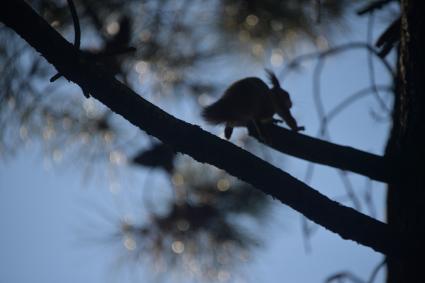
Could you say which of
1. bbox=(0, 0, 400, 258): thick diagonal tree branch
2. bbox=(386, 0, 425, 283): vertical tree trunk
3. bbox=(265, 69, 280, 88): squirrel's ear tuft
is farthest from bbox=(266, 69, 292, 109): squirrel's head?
bbox=(0, 0, 400, 258): thick diagonal tree branch

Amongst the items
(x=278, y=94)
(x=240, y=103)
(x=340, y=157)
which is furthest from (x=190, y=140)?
(x=278, y=94)

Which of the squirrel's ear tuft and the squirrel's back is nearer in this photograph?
the squirrel's back

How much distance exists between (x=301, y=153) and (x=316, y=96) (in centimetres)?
39

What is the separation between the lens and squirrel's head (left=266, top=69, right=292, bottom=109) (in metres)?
1.74

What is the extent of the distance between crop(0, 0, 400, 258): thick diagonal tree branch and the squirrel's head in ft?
2.61

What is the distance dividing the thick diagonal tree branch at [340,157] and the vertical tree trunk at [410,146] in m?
0.04

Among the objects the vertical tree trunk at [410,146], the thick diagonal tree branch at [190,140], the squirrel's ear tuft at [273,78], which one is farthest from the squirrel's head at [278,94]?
the thick diagonal tree branch at [190,140]

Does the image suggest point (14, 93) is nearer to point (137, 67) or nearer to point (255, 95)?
point (137, 67)

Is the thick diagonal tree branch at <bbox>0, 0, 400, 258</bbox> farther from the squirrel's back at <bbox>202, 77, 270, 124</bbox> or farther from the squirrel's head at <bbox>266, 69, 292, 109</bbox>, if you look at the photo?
the squirrel's head at <bbox>266, 69, 292, 109</bbox>

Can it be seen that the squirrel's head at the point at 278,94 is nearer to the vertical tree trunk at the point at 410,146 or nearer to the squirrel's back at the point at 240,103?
the squirrel's back at the point at 240,103

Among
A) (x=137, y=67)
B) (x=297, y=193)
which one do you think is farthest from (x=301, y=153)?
(x=137, y=67)

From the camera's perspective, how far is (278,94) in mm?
1774

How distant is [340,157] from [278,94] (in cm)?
68

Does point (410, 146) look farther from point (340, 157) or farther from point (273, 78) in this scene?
point (273, 78)
